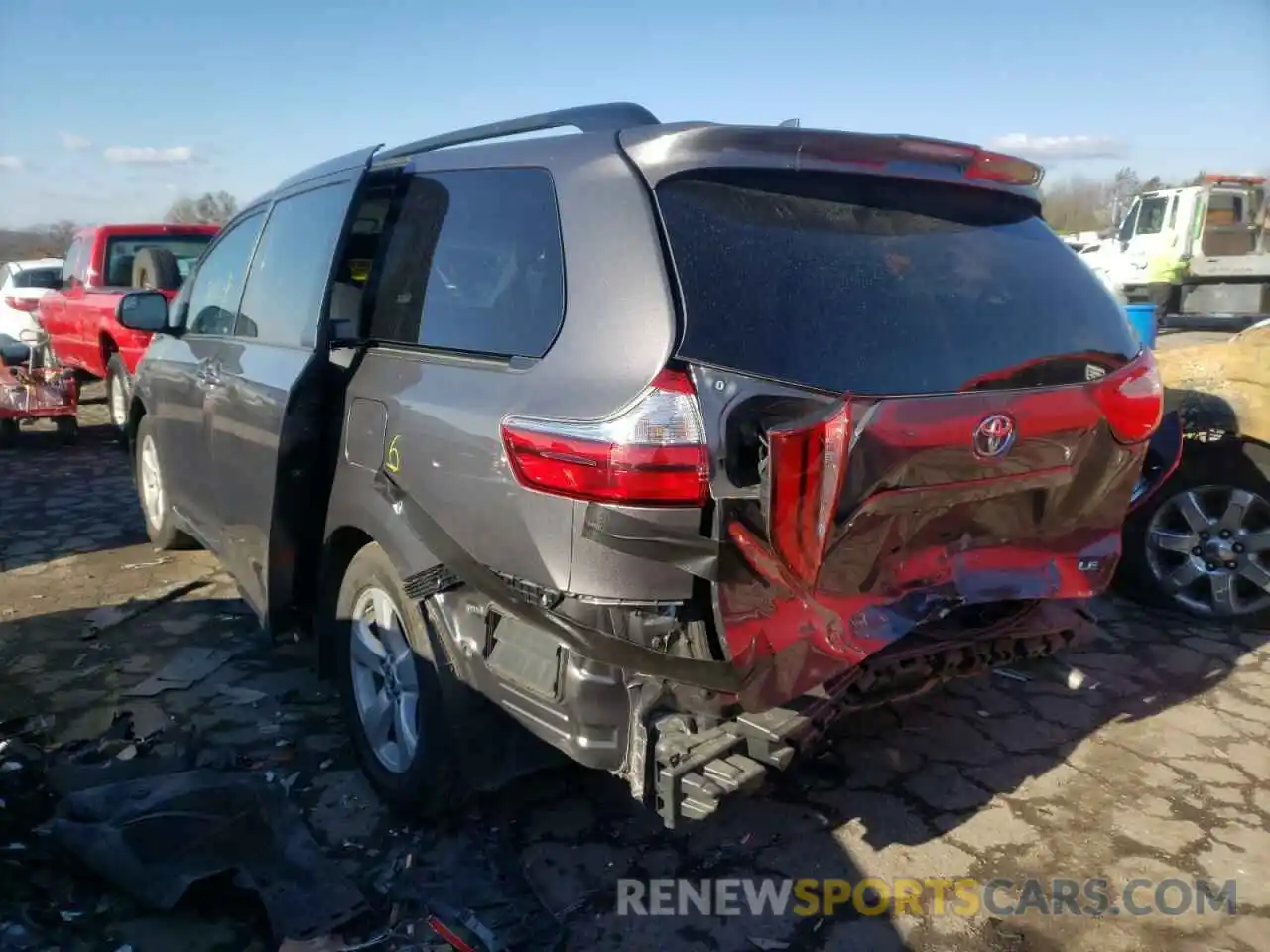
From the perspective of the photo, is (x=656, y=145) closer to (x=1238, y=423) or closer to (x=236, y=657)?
(x=236, y=657)

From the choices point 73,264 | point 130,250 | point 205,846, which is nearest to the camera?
point 205,846

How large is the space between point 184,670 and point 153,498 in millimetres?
1924

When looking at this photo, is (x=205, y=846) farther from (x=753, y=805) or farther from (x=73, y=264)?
(x=73, y=264)

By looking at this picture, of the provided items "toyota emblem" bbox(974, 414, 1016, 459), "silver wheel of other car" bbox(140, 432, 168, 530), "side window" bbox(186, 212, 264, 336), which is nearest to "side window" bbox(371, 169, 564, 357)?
"toyota emblem" bbox(974, 414, 1016, 459)

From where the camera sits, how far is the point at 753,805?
10.7ft

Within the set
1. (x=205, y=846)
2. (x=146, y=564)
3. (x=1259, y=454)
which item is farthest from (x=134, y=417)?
(x=1259, y=454)

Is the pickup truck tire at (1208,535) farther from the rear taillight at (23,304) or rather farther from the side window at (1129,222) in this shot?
the side window at (1129,222)

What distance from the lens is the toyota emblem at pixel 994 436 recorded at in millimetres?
2494

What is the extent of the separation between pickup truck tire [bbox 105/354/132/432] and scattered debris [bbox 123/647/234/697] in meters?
4.99

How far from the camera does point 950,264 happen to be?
8.84 feet

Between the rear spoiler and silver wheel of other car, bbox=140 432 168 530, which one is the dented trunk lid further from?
silver wheel of other car, bbox=140 432 168 530

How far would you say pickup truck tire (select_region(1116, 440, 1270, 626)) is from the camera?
4.55 m

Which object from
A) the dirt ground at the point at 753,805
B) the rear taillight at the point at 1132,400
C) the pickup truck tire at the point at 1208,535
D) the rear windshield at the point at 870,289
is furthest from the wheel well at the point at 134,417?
the pickup truck tire at the point at 1208,535

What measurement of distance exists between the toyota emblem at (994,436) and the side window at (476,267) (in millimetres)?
1096
